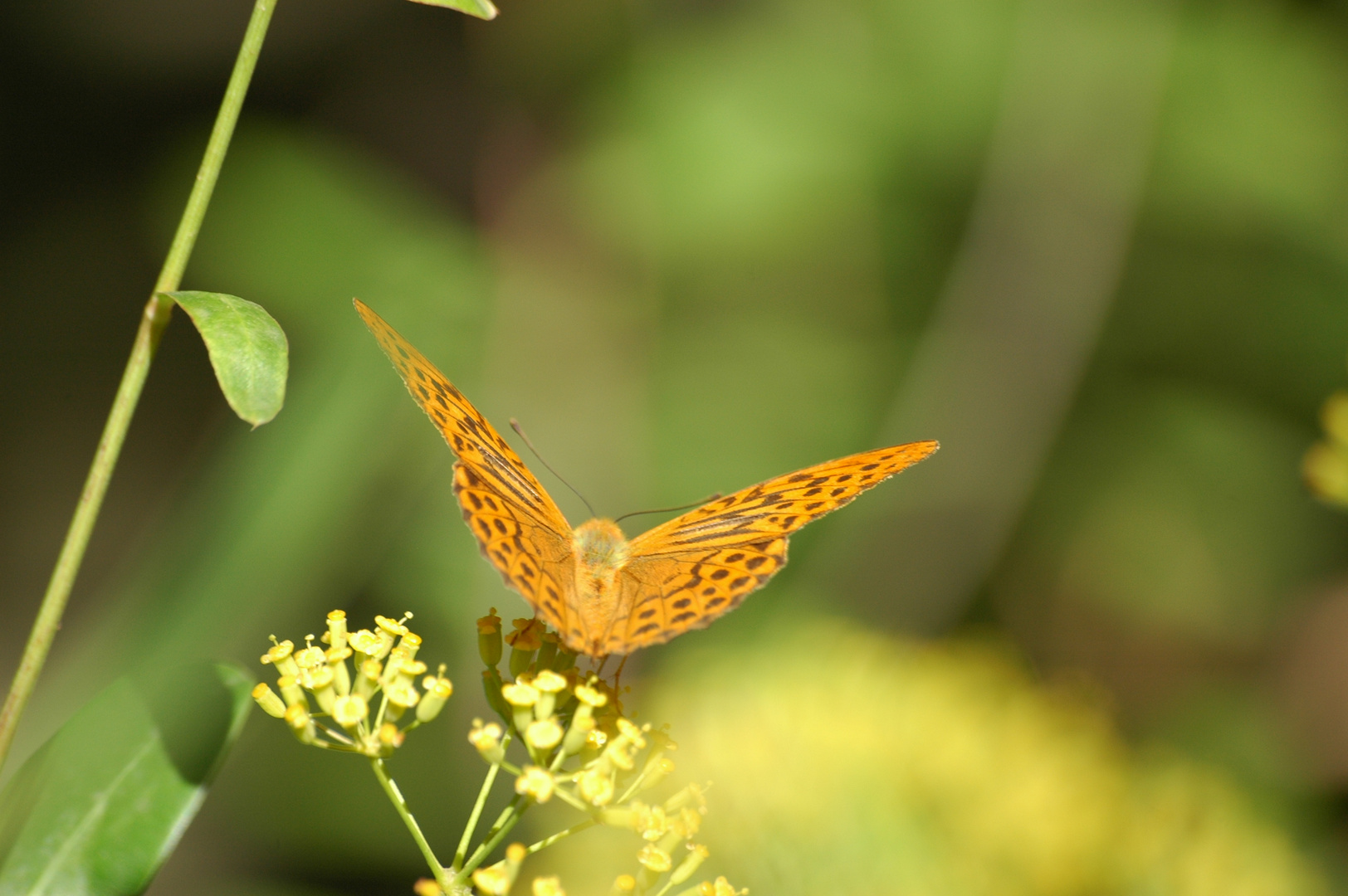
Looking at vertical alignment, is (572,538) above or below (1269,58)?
below

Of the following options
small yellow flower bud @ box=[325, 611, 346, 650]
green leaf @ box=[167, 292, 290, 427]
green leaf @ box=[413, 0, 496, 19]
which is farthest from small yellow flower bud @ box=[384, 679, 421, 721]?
green leaf @ box=[413, 0, 496, 19]

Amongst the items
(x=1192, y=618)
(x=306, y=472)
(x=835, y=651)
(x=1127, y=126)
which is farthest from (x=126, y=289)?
(x=1192, y=618)

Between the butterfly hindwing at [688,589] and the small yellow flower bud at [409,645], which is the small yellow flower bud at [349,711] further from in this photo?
the butterfly hindwing at [688,589]

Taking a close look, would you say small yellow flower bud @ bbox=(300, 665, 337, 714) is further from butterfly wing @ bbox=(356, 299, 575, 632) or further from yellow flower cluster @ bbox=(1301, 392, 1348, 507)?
yellow flower cluster @ bbox=(1301, 392, 1348, 507)

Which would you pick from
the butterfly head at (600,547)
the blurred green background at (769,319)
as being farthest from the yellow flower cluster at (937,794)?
the butterfly head at (600,547)

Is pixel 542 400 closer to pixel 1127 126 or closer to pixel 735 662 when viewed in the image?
pixel 735 662

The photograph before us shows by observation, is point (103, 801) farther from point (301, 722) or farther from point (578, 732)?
point (578, 732)
